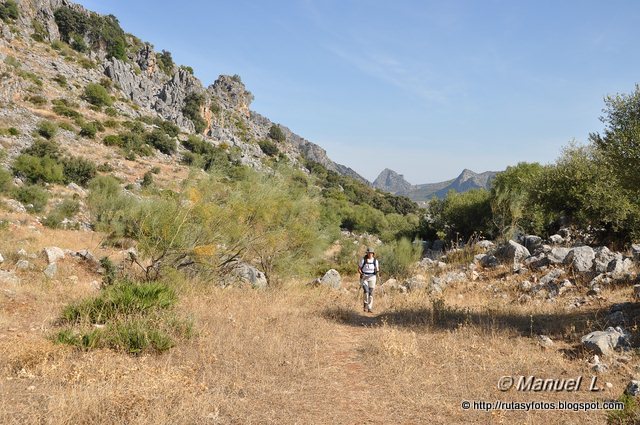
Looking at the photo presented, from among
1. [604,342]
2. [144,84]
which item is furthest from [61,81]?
[604,342]

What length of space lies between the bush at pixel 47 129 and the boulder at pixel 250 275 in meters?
32.8

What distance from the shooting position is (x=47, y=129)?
36.8m

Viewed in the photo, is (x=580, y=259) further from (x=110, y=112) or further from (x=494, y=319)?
(x=110, y=112)

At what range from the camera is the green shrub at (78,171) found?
32.5 meters

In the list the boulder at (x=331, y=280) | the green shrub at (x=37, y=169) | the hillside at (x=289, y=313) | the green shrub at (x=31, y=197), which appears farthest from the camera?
the green shrub at (x=37, y=169)

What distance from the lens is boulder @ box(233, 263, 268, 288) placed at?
515 inches

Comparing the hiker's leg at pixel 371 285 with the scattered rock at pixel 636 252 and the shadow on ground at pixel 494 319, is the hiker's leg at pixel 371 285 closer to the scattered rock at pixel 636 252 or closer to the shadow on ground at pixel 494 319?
the shadow on ground at pixel 494 319

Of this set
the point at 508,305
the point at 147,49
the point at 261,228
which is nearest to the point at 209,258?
the point at 261,228

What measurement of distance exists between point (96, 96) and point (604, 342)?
5453 centimetres

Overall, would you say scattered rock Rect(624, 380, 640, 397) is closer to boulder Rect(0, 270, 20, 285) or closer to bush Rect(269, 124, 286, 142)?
boulder Rect(0, 270, 20, 285)

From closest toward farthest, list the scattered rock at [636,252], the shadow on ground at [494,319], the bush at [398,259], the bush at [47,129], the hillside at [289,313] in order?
the hillside at [289,313] < the shadow on ground at [494,319] < the scattered rock at [636,252] < the bush at [398,259] < the bush at [47,129]

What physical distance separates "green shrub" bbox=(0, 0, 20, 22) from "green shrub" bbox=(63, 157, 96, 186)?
32904mm

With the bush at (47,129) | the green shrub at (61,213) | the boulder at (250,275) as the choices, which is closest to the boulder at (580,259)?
the boulder at (250,275)

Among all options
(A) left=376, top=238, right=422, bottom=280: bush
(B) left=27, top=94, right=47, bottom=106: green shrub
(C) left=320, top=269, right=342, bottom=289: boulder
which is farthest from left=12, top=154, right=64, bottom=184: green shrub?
(A) left=376, top=238, right=422, bottom=280: bush
